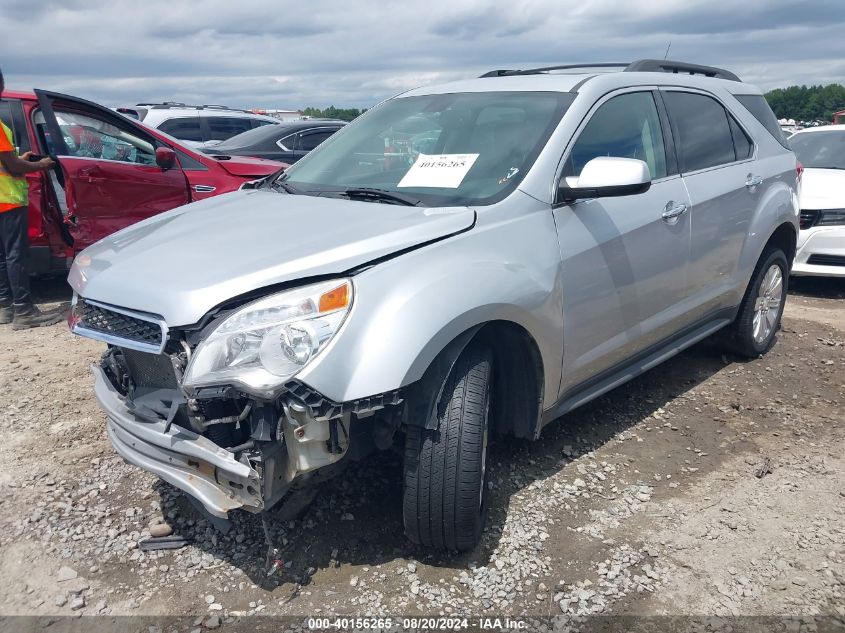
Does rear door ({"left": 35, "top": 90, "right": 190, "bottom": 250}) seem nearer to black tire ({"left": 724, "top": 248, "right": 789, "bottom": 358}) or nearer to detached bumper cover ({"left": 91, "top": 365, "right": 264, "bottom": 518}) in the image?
detached bumper cover ({"left": 91, "top": 365, "right": 264, "bottom": 518})

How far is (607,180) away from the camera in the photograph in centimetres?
292

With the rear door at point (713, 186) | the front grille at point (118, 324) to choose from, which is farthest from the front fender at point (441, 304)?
the rear door at point (713, 186)

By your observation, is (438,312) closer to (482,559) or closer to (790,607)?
(482,559)

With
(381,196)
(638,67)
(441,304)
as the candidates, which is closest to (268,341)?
(441,304)

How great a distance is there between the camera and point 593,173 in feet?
9.69

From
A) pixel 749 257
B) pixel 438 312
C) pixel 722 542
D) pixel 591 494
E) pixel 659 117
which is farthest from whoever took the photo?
pixel 749 257

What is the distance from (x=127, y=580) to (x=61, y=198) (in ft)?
13.5

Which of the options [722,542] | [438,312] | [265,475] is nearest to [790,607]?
[722,542]

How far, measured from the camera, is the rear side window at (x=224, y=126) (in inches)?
469

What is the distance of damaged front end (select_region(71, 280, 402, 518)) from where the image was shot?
222 cm

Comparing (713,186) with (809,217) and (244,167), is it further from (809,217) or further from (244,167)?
(244,167)

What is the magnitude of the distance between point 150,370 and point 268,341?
69cm

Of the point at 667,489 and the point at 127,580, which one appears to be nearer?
the point at 127,580

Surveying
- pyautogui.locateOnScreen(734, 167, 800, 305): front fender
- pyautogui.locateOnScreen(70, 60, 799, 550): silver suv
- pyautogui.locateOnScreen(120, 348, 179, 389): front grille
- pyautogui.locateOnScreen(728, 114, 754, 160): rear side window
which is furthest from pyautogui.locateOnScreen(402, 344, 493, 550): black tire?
pyautogui.locateOnScreen(728, 114, 754, 160): rear side window
